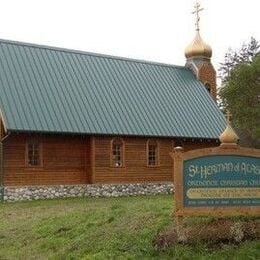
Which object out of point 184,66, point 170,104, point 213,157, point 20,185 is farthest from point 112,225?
point 184,66

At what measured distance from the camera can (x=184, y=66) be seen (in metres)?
39.7

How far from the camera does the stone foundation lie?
25.5m

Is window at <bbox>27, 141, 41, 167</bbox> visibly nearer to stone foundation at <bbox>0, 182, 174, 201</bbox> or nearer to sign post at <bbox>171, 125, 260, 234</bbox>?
stone foundation at <bbox>0, 182, 174, 201</bbox>

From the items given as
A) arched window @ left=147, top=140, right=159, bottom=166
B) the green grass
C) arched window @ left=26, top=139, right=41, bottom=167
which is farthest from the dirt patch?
arched window @ left=147, top=140, right=159, bottom=166

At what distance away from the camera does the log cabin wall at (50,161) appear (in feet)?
84.5

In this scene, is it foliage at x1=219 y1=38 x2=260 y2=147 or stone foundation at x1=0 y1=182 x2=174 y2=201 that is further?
foliage at x1=219 y1=38 x2=260 y2=147

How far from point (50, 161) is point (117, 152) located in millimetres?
3692

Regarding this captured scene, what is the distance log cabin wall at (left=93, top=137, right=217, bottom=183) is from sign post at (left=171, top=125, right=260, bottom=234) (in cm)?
1665

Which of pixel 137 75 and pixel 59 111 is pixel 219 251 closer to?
pixel 59 111

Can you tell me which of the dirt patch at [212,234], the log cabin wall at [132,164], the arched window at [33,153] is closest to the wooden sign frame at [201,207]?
the dirt patch at [212,234]

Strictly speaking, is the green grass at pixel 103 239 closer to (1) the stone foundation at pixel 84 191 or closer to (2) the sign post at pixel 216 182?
(2) the sign post at pixel 216 182

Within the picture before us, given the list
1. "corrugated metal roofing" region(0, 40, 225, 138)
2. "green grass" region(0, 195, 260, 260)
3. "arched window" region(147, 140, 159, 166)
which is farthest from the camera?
"arched window" region(147, 140, 159, 166)

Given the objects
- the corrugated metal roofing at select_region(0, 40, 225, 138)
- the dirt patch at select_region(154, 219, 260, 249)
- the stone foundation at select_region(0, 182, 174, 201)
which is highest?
the corrugated metal roofing at select_region(0, 40, 225, 138)

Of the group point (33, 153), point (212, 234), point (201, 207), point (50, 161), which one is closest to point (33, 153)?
point (33, 153)
